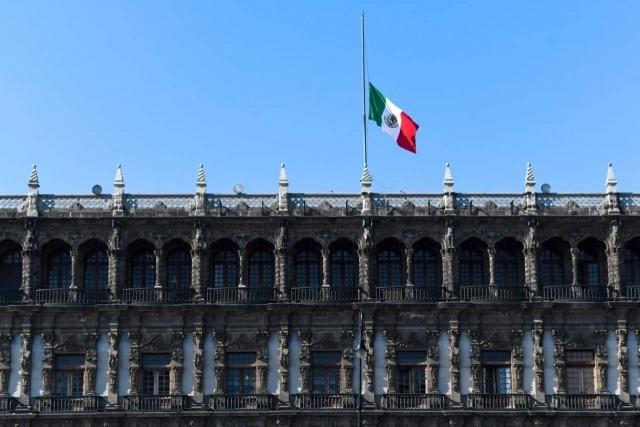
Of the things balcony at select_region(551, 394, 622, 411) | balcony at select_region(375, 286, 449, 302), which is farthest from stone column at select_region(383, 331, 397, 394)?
balcony at select_region(551, 394, 622, 411)

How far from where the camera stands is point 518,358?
221ft

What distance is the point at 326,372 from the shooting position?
67.8 meters

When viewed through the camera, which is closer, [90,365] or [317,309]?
[90,365]

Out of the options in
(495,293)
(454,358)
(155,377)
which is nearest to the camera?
(454,358)

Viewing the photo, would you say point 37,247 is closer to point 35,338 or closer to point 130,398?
point 35,338

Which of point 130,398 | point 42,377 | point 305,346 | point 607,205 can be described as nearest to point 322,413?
point 305,346

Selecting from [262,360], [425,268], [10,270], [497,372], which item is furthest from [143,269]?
[497,372]

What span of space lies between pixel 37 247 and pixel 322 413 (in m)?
19.9

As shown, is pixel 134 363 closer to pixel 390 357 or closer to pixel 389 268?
pixel 390 357

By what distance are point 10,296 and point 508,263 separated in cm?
3058

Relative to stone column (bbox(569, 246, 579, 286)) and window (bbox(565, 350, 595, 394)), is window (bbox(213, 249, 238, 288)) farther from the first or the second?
window (bbox(565, 350, 595, 394))

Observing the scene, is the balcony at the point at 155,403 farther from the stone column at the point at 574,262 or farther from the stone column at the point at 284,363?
the stone column at the point at 574,262

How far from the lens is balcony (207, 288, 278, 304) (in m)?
68.0

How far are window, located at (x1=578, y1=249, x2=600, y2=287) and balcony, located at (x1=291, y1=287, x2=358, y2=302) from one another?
14288 millimetres
